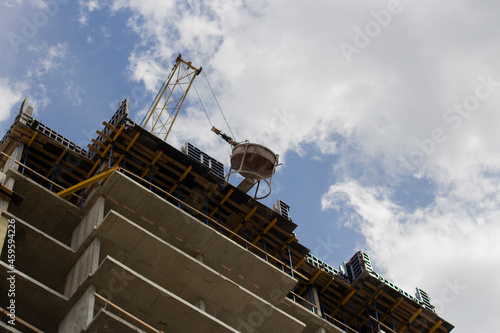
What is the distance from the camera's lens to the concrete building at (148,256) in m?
23.6

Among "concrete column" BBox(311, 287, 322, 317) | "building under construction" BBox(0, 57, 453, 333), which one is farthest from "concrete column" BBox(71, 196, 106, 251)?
"concrete column" BBox(311, 287, 322, 317)

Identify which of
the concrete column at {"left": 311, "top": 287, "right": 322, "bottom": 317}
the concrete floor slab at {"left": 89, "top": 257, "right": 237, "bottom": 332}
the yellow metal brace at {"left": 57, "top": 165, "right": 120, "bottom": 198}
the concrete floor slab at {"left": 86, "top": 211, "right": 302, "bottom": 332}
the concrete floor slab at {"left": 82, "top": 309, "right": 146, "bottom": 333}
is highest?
the concrete column at {"left": 311, "top": 287, "right": 322, "bottom": 317}

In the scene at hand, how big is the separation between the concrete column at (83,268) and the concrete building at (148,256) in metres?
0.06

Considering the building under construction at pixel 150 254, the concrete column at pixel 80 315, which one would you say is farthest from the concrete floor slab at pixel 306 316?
the concrete column at pixel 80 315

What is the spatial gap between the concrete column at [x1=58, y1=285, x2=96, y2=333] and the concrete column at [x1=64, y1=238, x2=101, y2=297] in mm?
573

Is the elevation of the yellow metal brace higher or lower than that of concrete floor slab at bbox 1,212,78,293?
higher

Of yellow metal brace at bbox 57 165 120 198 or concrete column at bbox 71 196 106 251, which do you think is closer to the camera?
concrete column at bbox 71 196 106 251

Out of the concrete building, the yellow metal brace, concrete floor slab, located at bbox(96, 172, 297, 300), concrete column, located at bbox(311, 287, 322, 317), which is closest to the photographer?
the concrete building

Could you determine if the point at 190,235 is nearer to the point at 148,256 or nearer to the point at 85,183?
the point at 148,256

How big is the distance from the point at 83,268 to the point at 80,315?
264cm

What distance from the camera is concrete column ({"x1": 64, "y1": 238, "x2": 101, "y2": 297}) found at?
79.3ft

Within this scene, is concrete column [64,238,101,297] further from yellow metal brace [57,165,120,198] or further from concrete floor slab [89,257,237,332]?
yellow metal brace [57,165,120,198]

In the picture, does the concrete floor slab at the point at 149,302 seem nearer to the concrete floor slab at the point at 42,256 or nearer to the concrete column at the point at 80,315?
the concrete column at the point at 80,315

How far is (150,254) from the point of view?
26.5 meters
